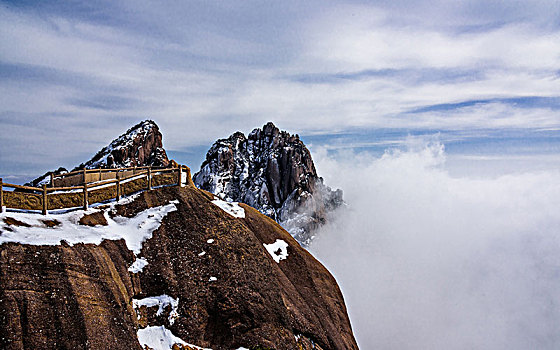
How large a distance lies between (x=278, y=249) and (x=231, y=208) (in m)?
5.05

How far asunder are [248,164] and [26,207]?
176 metres

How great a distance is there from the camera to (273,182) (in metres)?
183

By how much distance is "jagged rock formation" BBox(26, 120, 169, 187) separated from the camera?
57719 millimetres

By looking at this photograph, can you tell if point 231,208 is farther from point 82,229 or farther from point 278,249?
point 82,229

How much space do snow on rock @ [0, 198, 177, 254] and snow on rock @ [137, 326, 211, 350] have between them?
5.12 m

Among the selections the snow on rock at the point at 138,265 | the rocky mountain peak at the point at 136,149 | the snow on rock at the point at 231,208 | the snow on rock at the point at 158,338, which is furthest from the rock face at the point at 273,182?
the snow on rock at the point at 158,338

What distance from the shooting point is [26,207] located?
18859mm

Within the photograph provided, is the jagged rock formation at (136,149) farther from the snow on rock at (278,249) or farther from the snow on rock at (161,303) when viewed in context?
the snow on rock at (161,303)

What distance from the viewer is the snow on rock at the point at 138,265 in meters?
19.3

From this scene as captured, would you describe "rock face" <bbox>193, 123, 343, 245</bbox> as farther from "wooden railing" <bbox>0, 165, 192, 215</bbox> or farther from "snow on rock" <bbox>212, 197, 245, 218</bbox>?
"snow on rock" <bbox>212, 197, 245, 218</bbox>

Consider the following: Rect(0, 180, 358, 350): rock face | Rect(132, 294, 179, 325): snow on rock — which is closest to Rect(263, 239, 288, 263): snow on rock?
Rect(0, 180, 358, 350): rock face

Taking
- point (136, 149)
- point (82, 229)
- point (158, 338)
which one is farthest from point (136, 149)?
point (158, 338)

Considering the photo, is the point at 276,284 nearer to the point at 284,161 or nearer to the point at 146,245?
the point at 146,245

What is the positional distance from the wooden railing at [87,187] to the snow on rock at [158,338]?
9579mm
